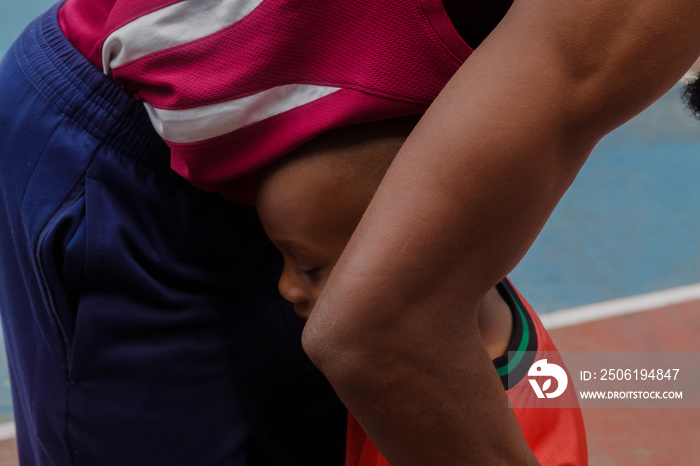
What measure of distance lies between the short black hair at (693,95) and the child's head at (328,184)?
12.0 inches

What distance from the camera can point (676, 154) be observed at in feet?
10.4

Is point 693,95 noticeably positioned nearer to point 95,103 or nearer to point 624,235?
point 95,103

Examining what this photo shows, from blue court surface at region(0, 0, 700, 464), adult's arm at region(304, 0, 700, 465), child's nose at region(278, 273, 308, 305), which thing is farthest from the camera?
blue court surface at region(0, 0, 700, 464)

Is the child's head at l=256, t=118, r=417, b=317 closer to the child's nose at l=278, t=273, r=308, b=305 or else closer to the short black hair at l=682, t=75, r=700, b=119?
the child's nose at l=278, t=273, r=308, b=305

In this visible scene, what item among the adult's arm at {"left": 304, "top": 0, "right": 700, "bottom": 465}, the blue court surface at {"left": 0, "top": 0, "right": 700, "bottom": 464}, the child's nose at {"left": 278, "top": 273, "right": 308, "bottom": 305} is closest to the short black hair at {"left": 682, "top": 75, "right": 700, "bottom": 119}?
the adult's arm at {"left": 304, "top": 0, "right": 700, "bottom": 465}

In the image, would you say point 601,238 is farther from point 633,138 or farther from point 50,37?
point 50,37

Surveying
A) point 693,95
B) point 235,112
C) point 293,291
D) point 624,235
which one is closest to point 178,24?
point 235,112

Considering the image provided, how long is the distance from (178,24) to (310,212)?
0.60ft

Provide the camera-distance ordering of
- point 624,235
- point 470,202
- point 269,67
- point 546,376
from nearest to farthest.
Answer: point 470,202 < point 269,67 < point 546,376 < point 624,235

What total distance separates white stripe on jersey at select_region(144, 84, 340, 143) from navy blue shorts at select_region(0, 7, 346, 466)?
118 mm

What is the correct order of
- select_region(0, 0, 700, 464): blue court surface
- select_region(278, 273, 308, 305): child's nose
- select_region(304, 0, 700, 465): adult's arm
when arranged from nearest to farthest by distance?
select_region(304, 0, 700, 465): adult's arm
select_region(278, 273, 308, 305): child's nose
select_region(0, 0, 700, 464): blue court surface

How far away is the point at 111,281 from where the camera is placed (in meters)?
0.75

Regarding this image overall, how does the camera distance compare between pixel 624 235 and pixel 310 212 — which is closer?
pixel 310 212

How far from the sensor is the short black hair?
0.71 m
